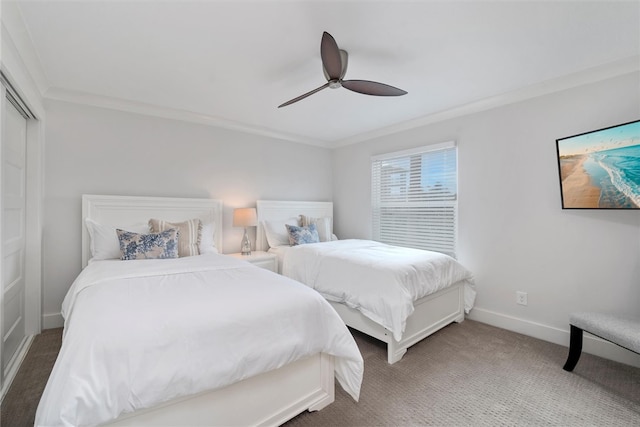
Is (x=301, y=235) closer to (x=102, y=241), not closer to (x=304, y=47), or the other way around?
(x=102, y=241)

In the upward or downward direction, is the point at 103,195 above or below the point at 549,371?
above

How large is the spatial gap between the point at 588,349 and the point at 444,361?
1.32 m

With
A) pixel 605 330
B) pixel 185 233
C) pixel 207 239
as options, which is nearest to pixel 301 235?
pixel 207 239

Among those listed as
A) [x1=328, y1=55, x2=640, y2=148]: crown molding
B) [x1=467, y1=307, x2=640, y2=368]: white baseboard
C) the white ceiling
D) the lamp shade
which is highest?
the white ceiling

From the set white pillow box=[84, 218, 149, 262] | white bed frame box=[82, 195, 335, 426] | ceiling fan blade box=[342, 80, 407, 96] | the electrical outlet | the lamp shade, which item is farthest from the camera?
the lamp shade

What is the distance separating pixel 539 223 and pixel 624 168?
30.6 inches

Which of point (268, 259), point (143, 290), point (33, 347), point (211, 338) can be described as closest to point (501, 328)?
point (268, 259)

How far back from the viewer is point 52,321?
9.36 feet

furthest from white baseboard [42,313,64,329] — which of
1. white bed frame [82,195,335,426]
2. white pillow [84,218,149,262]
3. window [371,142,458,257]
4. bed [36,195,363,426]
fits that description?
window [371,142,458,257]

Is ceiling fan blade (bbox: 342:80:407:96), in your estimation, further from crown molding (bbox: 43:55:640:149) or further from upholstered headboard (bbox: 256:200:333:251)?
upholstered headboard (bbox: 256:200:333:251)

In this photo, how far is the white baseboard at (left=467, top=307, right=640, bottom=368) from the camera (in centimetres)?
229

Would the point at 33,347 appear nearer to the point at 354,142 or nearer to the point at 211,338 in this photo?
the point at 211,338

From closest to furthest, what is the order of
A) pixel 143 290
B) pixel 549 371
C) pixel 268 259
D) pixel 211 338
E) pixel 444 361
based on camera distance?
pixel 211 338 < pixel 143 290 < pixel 549 371 < pixel 444 361 < pixel 268 259

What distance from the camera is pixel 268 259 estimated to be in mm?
3629
